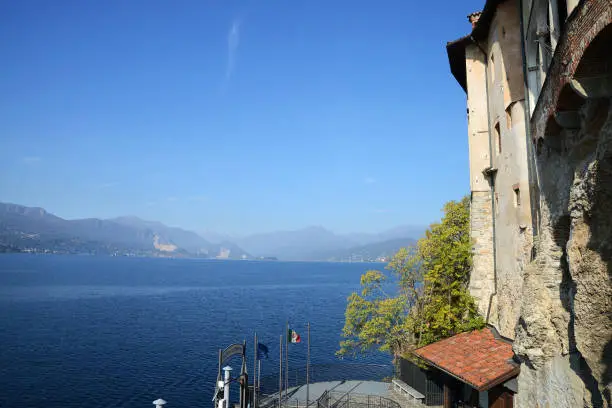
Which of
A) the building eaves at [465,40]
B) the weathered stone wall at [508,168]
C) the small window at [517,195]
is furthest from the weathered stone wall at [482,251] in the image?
the building eaves at [465,40]

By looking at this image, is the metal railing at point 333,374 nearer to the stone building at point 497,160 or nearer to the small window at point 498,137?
the stone building at point 497,160

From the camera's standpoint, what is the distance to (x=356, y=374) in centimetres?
3606

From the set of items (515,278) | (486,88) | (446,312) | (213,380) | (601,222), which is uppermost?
(486,88)

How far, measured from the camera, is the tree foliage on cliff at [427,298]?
25.3 m

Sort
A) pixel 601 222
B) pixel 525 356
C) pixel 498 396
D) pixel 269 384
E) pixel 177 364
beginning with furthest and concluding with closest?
pixel 177 364 → pixel 269 384 → pixel 498 396 → pixel 525 356 → pixel 601 222

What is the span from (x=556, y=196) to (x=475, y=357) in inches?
420

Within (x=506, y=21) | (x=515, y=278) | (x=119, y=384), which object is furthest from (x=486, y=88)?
(x=119, y=384)

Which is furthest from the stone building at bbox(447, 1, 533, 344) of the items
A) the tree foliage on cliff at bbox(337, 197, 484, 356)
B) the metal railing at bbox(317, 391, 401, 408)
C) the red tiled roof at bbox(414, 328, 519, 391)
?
the metal railing at bbox(317, 391, 401, 408)

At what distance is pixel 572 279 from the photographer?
1012 cm

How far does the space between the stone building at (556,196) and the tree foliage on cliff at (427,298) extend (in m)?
3.23

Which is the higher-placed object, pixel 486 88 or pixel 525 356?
pixel 486 88

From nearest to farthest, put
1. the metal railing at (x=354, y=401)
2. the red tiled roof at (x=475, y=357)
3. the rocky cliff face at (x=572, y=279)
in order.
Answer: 1. the rocky cliff face at (x=572, y=279)
2. the red tiled roof at (x=475, y=357)
3. the metal railing at (x=354, y=401)

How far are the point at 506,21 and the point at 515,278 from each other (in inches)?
425

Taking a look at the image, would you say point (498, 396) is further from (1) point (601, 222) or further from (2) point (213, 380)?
(2) point (213, 380)
